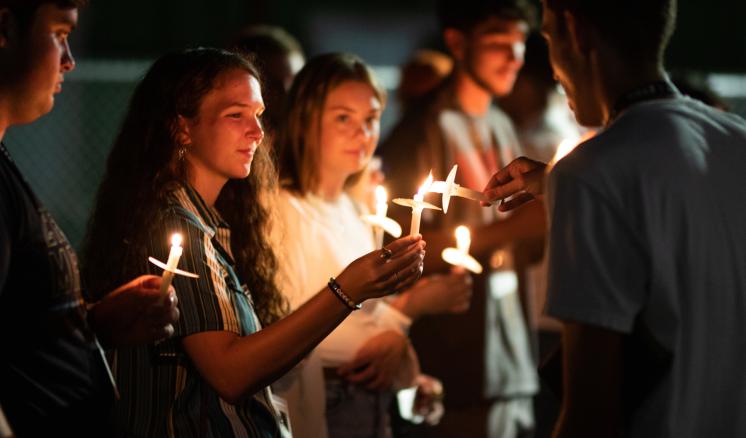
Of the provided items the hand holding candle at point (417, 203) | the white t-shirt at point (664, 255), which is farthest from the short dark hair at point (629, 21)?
the hand holding candle at point (417, 203)

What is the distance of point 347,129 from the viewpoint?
12.3ft

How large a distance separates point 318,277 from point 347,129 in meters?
0.59

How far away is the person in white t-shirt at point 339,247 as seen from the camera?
3557 mm

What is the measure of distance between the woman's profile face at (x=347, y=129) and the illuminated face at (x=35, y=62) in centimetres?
159

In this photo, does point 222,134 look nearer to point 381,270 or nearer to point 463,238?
point 381,270

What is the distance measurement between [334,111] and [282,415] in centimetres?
135

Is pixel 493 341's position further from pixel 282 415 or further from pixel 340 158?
pixel 282 415

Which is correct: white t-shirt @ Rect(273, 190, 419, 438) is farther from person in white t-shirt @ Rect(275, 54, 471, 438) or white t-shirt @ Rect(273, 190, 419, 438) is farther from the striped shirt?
the striped shirt

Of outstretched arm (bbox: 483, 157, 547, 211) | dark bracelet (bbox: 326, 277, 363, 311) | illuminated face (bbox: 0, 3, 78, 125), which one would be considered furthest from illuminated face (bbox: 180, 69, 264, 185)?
outstretched arm (bbox: 483, 157, 547, 211)

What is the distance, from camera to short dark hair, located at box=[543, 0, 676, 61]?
2.13 meters

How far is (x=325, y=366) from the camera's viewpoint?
11.8 feet

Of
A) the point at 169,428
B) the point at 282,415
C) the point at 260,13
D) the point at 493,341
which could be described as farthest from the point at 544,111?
the point at 169,428

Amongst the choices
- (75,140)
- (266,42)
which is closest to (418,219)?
(266,42)

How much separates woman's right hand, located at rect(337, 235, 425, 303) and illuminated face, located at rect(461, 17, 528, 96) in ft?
8.56
